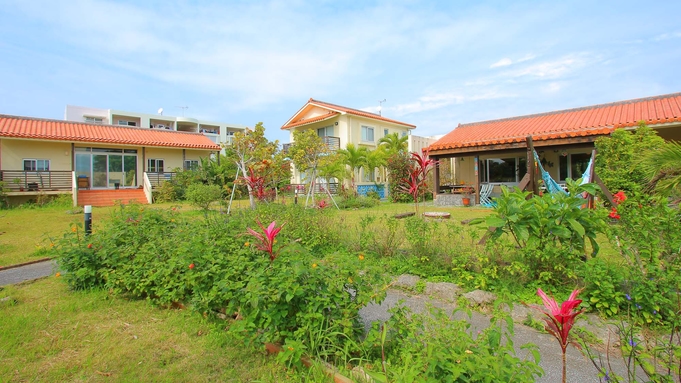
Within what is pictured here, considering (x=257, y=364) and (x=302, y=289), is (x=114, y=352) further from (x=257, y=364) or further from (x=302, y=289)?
(x=302, y=289)

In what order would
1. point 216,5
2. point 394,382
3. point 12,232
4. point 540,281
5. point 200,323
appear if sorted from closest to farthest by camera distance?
point 394,382
point 200,323
point 540,281
point 216,5
point 12,232

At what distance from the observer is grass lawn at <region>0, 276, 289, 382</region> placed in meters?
2.55

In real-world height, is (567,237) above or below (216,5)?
below

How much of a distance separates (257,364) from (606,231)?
3609 mm

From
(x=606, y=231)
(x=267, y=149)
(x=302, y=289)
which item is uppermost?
(x=267, y=149)

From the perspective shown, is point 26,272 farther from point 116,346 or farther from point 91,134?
point 91,134

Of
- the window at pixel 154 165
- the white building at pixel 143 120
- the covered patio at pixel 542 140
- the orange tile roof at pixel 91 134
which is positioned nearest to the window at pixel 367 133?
the covered patio at pixel 542 140

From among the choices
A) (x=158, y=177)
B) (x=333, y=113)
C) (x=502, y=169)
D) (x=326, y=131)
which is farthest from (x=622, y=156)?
(x=158, y=177)

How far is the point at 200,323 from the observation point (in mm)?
3383

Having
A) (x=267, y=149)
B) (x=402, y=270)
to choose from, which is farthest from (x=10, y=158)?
(x=402, y=270)

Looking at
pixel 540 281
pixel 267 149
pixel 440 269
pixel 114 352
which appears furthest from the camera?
pixel 267 149

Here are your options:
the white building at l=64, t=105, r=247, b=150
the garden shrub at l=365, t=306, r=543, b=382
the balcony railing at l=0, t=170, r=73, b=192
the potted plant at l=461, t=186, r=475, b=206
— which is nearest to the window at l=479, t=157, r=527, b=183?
the potted plant at l=461, t=186, r=475, b=206

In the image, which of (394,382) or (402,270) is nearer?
(394,382)

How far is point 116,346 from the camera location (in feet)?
9.78
